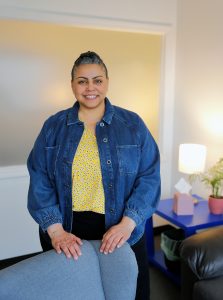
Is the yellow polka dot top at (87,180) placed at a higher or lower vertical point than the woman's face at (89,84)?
lower

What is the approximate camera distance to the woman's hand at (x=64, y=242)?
0.99 metres

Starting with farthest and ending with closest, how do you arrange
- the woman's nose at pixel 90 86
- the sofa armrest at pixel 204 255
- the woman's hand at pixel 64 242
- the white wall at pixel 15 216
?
the white wall at pixel 15 216
the sofa armrest at pixel 204 255
the woman's nose at pixel 90 86
the woman's hand at pixel 64 242

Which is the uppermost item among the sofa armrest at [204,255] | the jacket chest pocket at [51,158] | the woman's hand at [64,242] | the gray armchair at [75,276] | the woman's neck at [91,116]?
the woman's neck at [91,116]

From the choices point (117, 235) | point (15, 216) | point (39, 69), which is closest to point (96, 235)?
point (117, 235)

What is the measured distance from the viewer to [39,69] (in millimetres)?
2496

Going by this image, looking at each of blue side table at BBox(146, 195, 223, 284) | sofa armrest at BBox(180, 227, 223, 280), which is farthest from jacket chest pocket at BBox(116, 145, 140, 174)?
blue side table at BBox(146, 195, 223, 284)

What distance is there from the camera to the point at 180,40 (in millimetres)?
2879

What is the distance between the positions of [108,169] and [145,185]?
15cm

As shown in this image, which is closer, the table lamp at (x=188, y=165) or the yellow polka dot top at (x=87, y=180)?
the yellow polka dot top at (x=87, y=180)

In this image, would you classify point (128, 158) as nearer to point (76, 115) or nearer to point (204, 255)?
point (76, 115)

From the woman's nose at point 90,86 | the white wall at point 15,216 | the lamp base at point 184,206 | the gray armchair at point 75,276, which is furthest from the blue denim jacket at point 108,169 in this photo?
the white wall at point 15,216

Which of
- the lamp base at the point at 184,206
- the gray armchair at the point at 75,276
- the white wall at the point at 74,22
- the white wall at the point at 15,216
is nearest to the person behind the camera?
the gray armchair at the point at 75,276

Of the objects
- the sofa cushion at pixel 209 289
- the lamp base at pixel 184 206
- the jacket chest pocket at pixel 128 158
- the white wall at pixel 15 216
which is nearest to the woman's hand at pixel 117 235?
the jacket chest pocket at pixel 128 158

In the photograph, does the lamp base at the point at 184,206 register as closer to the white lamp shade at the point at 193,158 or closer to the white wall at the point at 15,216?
the white lamp shade at the point at 193,158
